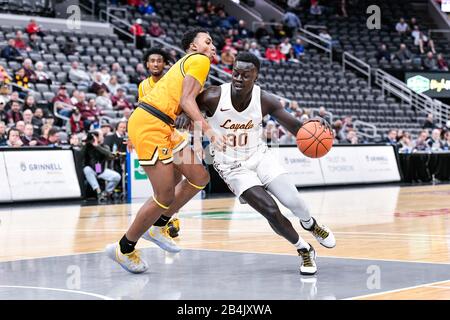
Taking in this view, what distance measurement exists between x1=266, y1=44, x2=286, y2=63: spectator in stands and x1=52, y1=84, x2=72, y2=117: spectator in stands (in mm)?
11567

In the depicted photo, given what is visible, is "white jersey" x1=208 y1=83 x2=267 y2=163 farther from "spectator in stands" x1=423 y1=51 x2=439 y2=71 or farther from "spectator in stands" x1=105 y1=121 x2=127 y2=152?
→ "spectator in stands" x1=423 y1=51 x2=439 y2=71

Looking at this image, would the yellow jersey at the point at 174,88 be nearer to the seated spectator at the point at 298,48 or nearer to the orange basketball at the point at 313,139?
the orange basketball at the point at 313,139

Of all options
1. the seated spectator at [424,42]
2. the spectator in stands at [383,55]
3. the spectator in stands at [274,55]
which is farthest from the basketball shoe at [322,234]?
the seated spectator at [424,42]

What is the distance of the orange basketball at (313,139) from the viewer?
7.30 metres

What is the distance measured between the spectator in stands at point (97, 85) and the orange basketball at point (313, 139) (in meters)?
14.5

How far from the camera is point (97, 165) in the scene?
1789cm

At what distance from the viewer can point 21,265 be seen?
7844mm

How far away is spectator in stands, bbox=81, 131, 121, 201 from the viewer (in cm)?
1767

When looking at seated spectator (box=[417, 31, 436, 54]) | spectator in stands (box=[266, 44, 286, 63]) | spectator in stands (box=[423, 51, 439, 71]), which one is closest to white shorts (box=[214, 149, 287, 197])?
spectator in stands (box=[266, 44, 286, 63])

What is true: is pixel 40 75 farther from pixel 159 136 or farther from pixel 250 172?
pixel 250 172

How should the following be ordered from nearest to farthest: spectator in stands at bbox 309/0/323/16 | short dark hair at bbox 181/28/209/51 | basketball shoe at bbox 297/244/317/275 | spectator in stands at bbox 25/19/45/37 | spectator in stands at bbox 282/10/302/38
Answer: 1. basketball shoe at bbox 297/244/317/275
2. short dark hair at bbox 181/28/209/51
3. spectator in stands at bbox 25/19/45/37
4. spectator in stands at bbox 282/10/302/38
5. spectator in stands at bbox 309/0/323/16

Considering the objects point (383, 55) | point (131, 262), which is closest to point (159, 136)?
point (131, 262)

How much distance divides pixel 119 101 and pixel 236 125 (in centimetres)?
1430
